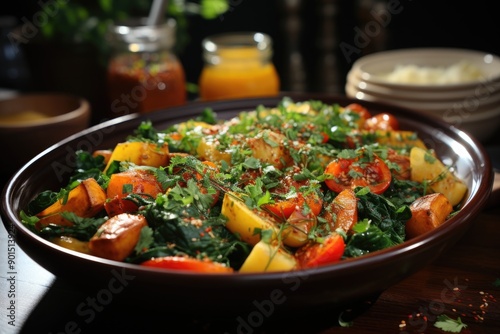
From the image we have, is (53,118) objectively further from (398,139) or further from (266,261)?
(266,261)

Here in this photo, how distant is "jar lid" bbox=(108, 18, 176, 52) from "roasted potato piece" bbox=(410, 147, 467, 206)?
1816 mm

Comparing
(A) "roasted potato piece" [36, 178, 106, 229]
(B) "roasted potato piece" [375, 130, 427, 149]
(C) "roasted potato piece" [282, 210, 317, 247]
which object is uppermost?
(A) "roasted potato piece" [36, 178, 106, 229]

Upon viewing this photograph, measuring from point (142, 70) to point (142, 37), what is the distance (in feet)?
0.63

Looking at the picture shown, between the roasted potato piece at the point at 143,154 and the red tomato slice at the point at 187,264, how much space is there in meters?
0.68

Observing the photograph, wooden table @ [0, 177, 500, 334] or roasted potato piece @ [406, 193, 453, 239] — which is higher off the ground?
roasted potato piece @ [406, 193, 453, 239]

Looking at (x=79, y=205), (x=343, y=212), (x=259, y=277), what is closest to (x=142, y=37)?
(x=79, y=205)

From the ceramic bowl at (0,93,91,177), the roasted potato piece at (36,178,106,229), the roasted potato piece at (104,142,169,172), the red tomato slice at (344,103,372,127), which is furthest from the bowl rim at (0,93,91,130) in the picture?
the red tomato slice at (344,103,372,127)

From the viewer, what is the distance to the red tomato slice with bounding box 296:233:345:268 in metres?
1.71

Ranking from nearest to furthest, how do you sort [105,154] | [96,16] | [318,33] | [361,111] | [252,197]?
1. [252,197]
2. [105,154]
3. [361,111]
4. [96,16]
5. [318,33]

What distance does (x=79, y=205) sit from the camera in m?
2.01

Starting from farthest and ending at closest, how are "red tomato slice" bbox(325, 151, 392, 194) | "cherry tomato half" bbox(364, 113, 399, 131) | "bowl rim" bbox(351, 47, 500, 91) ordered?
"bowl rim" bbox(351, 47, 500, 91), "cherry tomato half" bbox(364, 113, 399, 131), "red tomato slice" bbox(325, 151, 392, 194)

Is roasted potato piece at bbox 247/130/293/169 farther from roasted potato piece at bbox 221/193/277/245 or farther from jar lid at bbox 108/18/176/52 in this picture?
jar lid at bbox 108/18/176/52

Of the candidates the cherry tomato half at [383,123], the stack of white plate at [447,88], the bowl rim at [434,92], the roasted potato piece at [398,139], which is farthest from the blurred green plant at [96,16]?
the roasted potato piece at [398,139]

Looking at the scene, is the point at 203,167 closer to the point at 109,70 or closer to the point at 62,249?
the point at 62,249
